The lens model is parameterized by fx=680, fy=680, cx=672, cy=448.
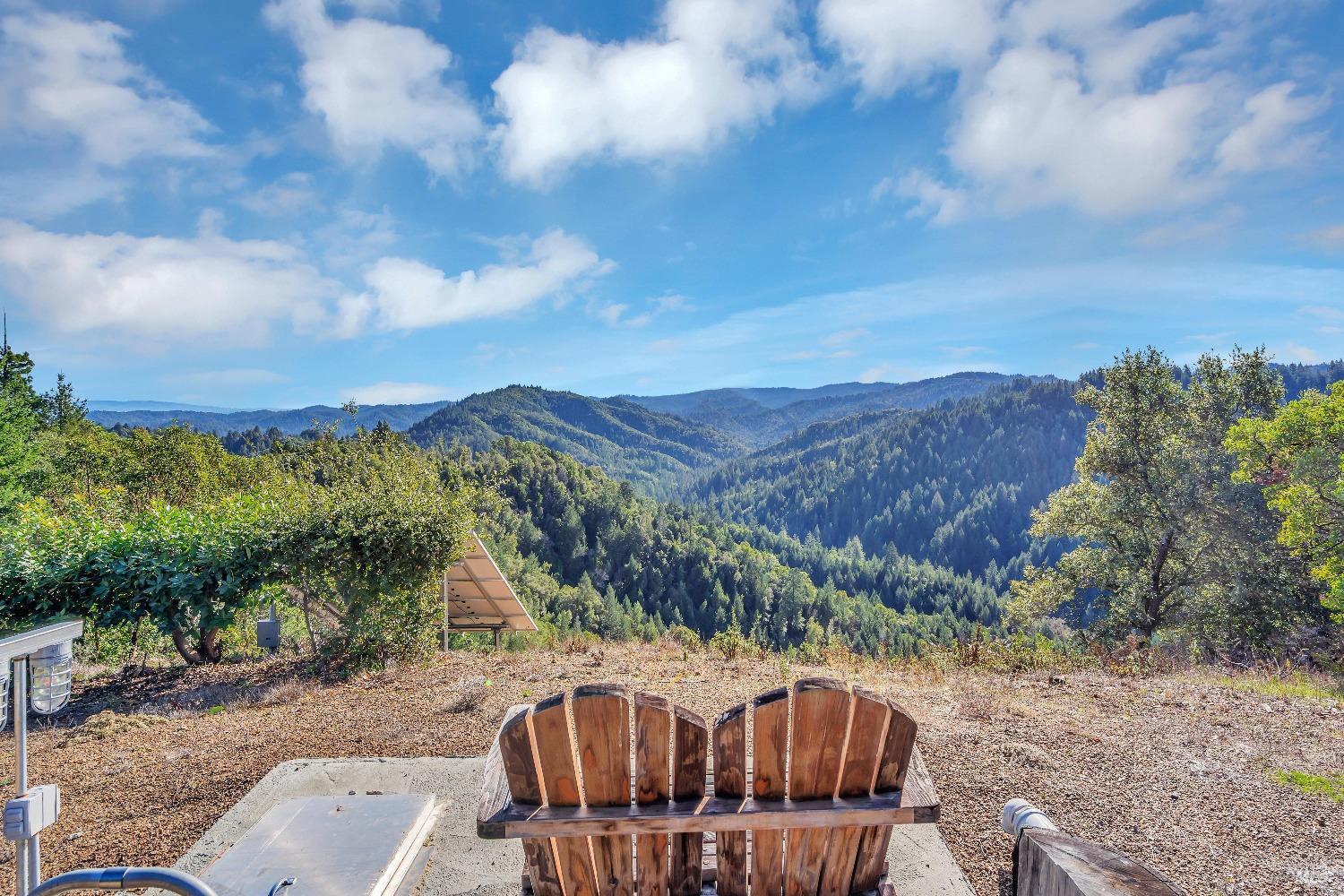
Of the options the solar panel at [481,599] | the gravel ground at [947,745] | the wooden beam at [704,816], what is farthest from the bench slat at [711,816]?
the solar panel at [481,599]

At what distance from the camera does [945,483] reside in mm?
165125

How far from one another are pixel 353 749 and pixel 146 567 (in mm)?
4025

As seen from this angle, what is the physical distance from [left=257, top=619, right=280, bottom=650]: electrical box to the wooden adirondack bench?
7.53 meters

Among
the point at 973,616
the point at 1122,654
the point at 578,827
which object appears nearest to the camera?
the point at 578,827

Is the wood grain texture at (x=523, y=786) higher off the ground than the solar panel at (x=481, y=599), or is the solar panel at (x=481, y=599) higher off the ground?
the wood grain texture at (x=523, y=786)

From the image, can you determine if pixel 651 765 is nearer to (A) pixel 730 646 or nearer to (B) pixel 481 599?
(A) pixel 730 646

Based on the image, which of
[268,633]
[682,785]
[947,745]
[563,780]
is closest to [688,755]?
[682,785]

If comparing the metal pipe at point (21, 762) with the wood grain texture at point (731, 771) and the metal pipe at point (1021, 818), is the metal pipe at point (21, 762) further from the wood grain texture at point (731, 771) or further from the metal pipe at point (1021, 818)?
the metal pipe at point (1021, 818)

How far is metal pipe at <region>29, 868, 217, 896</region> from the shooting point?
4.49 feet

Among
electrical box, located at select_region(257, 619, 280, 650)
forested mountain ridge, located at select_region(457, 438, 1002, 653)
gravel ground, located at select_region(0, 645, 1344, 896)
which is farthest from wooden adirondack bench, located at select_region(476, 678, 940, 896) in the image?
forested mountain ridge, located at select_region(457, 438, 1002, 653)

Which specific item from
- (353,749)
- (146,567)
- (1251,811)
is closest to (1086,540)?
(1251,811)

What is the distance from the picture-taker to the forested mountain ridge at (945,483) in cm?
14800

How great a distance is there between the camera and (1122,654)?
10234 mm

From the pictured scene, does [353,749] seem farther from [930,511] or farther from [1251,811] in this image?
[930,511]
